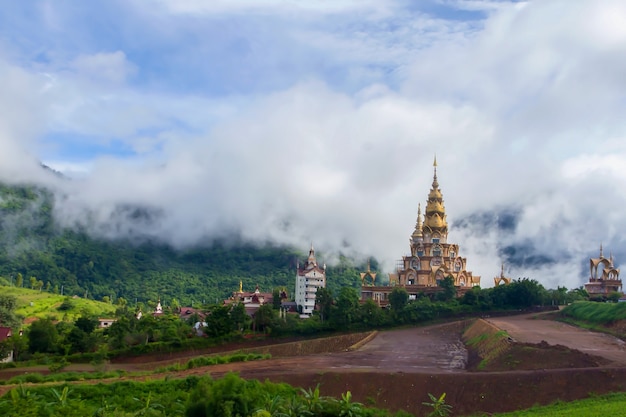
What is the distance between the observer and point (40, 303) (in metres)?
84.9

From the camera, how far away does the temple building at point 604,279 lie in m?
76.2

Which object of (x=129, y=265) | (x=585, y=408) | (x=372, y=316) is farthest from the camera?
(x=129, y=265)

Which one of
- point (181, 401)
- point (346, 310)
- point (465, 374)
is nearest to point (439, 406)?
point (465, 374)

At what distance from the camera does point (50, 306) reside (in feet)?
278

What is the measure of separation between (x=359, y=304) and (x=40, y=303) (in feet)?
138

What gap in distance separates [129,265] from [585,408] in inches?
3825

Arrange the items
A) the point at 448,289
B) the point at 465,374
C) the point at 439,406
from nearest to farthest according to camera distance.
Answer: the point at 439,406 → the point at 465,374 → the point at 448,289

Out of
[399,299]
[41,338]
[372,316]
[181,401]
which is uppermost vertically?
[399,299]

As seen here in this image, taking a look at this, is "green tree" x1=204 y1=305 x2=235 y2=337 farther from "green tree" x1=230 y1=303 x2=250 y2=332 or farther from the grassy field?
the grassy field

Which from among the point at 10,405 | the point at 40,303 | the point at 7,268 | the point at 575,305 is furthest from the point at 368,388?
the point at 7,268

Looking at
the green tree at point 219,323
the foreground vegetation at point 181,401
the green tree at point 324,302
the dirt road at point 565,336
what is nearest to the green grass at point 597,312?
the dirt road at point 565,336

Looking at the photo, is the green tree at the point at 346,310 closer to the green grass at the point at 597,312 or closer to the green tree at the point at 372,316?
the green tree at the point at 372,316

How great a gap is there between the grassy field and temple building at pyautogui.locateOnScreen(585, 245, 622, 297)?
56528 mm

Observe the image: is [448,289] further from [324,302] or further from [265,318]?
[265,318]
